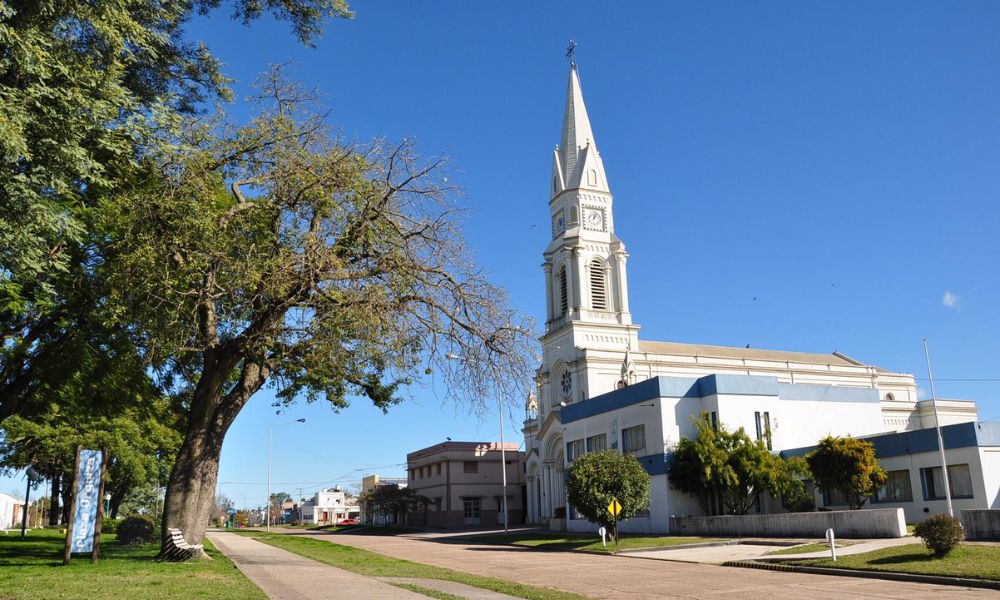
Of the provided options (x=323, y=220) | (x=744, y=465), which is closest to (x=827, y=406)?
(x=744, y=465)

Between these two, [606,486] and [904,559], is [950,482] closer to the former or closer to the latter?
[606,486]

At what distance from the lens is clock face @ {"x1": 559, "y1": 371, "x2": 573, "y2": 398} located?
59.5m

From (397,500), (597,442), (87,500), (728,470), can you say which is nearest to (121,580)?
(87,500)

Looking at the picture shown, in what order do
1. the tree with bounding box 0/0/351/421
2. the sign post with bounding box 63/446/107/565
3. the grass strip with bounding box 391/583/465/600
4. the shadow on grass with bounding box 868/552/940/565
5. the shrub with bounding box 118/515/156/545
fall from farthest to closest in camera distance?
the shrub with bounding box 118/515/156/545 < the shadow on grass with bounding box 868/552/940/565 < the sign post with bounding box 63/446/107/565 < the grass strip with bounding box 391/583/465/600 < the tree with bounding box 0/0/351/421

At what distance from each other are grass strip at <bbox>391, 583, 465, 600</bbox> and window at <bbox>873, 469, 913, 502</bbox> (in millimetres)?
25034

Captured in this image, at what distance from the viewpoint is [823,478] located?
3175 centimetres

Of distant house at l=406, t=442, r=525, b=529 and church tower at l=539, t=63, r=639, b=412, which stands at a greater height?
church tower at l=539, t=63, r=639, b=412

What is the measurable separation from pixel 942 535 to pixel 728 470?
55.0ft

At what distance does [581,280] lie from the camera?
61062 mm

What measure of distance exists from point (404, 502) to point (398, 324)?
62.4 metres

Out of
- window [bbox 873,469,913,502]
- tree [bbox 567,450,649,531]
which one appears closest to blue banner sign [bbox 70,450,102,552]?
tree [bbox 567,450,649,531]

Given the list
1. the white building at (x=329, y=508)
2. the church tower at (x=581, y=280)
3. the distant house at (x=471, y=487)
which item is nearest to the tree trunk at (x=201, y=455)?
the church tower at (x=581, y=280)

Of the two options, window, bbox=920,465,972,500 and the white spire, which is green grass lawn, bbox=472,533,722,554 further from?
the white spire

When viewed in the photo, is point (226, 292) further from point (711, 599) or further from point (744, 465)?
point (744, 465)
